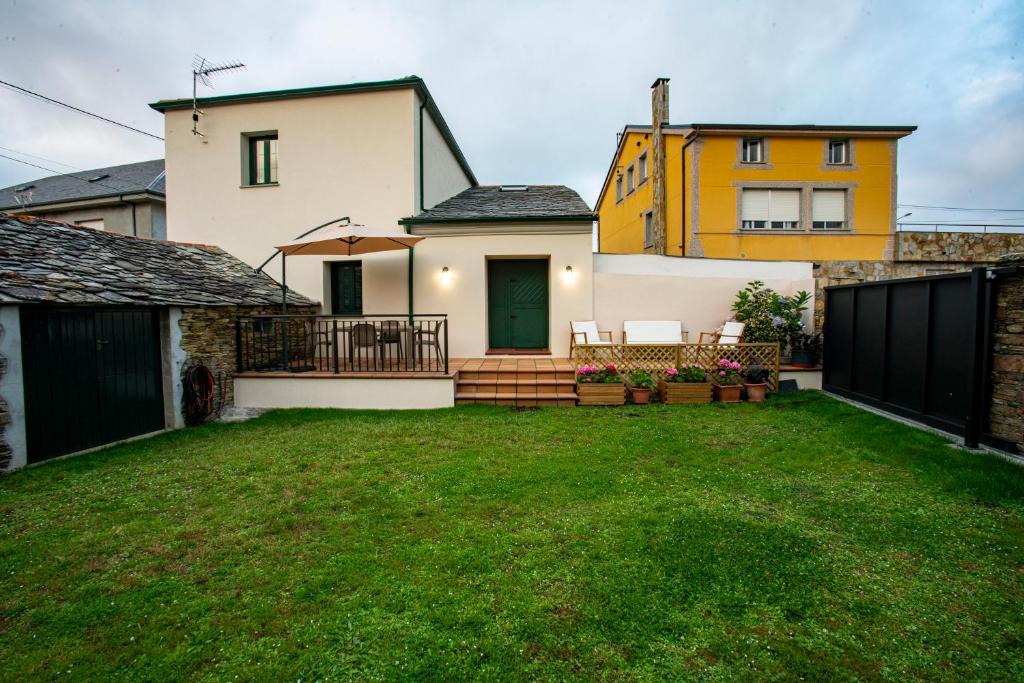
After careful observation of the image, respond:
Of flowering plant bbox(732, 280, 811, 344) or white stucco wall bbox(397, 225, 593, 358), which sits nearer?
flowering plant bbox(732, 280, 811, 344)

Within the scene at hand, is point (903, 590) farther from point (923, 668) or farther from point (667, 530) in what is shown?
point (667, 530)

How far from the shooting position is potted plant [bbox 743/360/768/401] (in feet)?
25.8

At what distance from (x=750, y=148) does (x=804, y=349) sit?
30.2 feet

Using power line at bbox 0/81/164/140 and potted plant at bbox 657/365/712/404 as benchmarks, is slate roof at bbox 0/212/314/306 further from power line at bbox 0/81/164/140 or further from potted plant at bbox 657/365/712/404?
potted plant at bbox 657/365/712/404

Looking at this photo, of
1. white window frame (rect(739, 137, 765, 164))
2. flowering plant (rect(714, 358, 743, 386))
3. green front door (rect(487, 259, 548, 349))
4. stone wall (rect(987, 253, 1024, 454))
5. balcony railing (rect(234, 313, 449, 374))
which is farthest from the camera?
white window frame (rect(739, 137, 765, 164))

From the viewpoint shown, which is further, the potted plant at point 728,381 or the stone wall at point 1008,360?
the potted plant at point 728,381

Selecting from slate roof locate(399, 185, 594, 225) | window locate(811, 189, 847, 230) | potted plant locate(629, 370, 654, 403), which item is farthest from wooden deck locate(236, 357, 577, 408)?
window locate(811, 189, 847, 230)

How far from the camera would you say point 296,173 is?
34.1 ft

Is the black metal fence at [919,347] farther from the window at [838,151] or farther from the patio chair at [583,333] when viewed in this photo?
the window at [838,151]

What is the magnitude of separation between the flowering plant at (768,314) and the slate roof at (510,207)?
3957 mm

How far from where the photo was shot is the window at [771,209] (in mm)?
15133

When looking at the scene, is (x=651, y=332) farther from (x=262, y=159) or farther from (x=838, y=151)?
(x=838, y=151)

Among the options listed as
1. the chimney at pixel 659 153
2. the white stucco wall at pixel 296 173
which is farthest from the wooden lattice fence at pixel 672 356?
the chimney at pixel 659 153

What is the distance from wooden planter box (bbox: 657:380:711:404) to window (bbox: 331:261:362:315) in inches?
281
